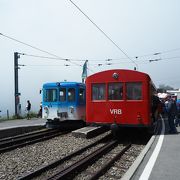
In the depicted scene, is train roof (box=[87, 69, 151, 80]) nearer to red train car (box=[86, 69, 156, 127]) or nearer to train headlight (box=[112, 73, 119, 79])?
red train car (box=[86, 69, 156, 127])

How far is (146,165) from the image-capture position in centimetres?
877

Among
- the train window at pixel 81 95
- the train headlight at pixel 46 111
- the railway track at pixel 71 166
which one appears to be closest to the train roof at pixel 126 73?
the railway track at pixel 71 166

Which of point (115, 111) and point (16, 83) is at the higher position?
point (16, 83)

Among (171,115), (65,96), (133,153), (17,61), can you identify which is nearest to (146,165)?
(133,153)

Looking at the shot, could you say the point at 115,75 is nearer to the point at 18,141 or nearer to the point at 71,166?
the point at 18,141

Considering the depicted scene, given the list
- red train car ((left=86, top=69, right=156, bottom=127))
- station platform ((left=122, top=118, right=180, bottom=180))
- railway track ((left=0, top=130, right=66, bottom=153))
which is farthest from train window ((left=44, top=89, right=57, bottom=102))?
station platform ((left=122, top=118, right=180, bottom=180))

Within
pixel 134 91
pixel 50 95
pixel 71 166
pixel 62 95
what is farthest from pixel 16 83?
pixel 71 166

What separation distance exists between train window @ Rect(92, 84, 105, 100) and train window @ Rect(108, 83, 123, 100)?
33 centimetres

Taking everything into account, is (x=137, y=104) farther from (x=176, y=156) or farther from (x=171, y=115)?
(x=176, y=156)

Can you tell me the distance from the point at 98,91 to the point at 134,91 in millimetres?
1702

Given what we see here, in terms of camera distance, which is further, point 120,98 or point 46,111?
point 46,111

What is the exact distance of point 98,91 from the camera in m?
16.2

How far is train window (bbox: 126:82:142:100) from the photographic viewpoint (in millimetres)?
15203

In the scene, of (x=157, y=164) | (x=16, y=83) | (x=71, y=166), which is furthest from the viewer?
(x=16, y=83)
